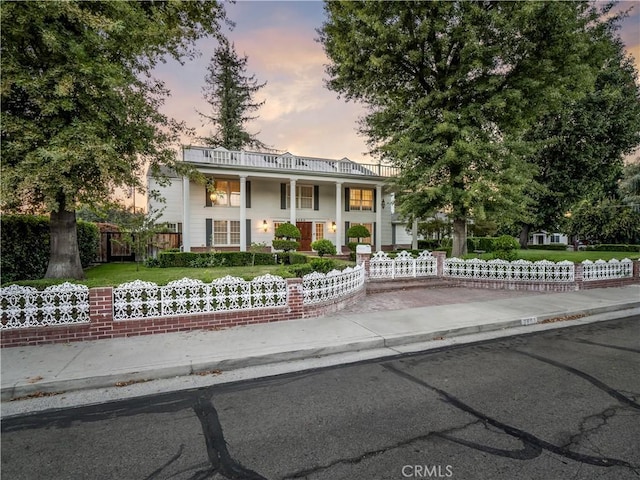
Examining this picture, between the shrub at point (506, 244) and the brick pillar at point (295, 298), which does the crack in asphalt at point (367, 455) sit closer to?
the brick pillar at point (295, 298)

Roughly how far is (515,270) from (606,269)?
3.07 m

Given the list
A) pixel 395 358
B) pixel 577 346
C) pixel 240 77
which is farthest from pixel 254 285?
pixel 240 77

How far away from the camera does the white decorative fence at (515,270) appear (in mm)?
9500

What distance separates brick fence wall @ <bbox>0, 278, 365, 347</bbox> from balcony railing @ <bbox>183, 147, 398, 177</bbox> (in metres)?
12.5

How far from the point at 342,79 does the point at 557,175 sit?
1527cm

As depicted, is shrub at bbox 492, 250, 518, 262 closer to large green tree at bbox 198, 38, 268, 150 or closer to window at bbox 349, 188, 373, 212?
window at bbox 349, 188, 373, 212

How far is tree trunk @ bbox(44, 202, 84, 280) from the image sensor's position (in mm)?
7664

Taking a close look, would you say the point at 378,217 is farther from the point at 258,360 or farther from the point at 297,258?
the point at 258,360

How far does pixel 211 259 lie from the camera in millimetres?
14242

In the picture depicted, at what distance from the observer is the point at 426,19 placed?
11539 mm

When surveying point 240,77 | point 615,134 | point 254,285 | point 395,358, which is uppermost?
point 240,77

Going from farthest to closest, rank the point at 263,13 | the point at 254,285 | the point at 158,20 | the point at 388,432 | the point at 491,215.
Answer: the point at 491,215
the point at 263,13
the point at 158,20
the point at 254,285
the point at 388,432

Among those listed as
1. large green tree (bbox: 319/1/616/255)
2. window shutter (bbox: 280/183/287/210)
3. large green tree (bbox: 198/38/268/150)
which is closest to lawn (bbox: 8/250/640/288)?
large green tree (bbox: 319/1/616/255)

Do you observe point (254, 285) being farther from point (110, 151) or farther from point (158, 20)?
point (158, 20)
